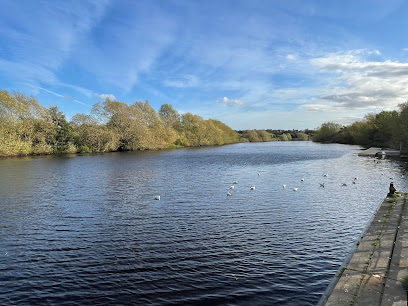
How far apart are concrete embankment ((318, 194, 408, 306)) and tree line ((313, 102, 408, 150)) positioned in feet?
182

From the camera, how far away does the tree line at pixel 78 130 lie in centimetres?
5759

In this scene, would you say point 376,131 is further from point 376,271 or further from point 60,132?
point 376,271

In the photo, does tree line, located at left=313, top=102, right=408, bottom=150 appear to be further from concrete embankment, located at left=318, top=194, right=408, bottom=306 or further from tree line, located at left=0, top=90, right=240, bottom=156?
tree line, located at left=0, top=90, right=240, bottom=156

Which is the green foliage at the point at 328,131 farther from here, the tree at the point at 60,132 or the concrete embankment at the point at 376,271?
the concrete embankment at the point at 376,271

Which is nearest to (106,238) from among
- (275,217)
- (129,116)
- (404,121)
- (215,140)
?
(275,217)

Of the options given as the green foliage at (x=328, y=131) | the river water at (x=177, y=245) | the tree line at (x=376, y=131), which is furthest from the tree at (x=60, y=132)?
the green foliage at (x=328, y=131)

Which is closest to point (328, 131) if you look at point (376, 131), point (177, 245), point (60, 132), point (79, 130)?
point (376, 131)

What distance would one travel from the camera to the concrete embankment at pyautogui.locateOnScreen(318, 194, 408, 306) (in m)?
5.67

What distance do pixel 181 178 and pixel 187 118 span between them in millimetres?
91714

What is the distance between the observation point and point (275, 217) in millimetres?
14125

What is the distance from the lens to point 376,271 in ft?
22.2

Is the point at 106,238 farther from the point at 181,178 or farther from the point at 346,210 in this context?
the point at 181,178

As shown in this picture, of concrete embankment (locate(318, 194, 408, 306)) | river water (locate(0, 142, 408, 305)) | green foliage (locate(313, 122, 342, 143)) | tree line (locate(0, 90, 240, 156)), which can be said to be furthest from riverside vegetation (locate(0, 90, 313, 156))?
green foliage (locate(313, 122, 342, 143))

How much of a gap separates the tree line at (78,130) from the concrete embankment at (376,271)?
62.2 meters
